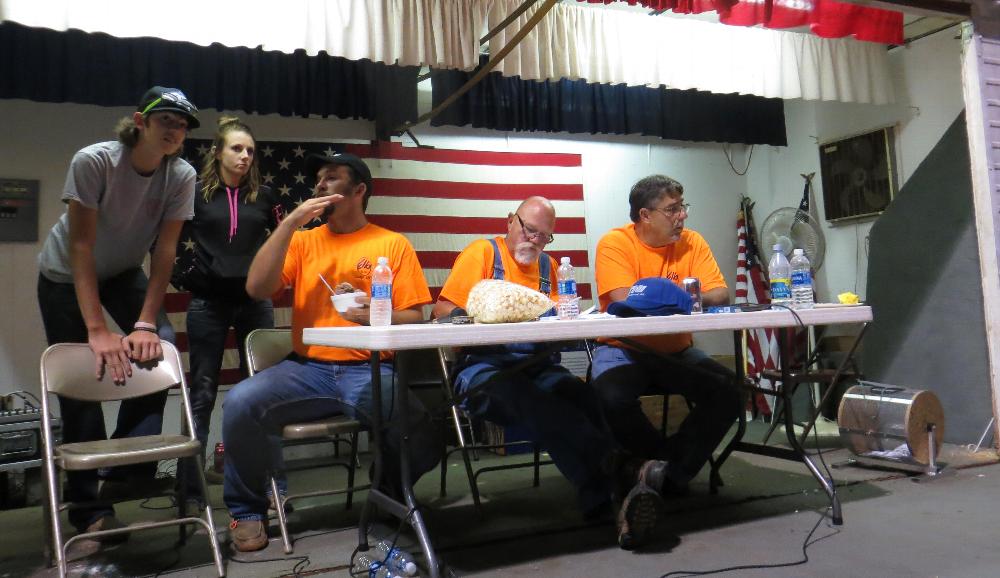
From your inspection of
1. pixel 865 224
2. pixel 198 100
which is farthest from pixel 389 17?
pixel 865 224

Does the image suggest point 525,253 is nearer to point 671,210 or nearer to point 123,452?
point 671,210

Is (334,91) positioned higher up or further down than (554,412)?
higher up

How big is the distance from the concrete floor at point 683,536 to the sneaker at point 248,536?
4 centimetres

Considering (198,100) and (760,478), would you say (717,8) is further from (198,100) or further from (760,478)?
(198,100)

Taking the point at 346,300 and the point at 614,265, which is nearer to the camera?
the point at 346,300

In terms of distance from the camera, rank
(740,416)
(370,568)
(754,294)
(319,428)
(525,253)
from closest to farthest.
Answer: (370,568) → (319,428) → (525,253) → (740,416) → (754,294)

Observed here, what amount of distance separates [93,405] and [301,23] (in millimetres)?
2058

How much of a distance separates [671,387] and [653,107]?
3701mm

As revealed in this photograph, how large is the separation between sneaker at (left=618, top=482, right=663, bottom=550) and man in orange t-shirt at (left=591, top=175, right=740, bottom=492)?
18.8 inches

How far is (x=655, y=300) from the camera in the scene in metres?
2.42

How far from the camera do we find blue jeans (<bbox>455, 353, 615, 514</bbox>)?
8.40 feet

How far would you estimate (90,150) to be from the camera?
97.9 inches

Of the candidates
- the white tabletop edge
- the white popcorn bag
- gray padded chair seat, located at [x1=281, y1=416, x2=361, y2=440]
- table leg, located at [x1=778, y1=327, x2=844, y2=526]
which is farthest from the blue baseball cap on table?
gray padded chair seat, located at [x1=281, y1=416, x2=361, y2=440]

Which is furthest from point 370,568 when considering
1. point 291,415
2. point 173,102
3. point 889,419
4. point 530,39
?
point 530,39
